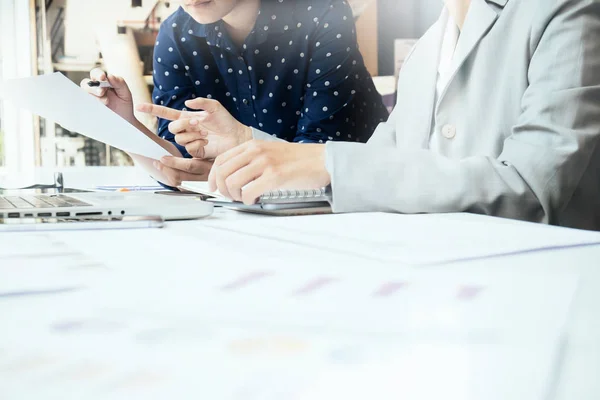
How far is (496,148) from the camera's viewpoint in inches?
37.2

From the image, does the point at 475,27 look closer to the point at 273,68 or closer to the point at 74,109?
the point at 74,109

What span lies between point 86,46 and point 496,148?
2.02 metres

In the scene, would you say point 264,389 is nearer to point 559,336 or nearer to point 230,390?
point 230,390

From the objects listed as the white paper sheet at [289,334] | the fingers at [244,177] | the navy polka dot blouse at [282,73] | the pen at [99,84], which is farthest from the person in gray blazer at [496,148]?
the navy polka dot blouse at [282,73]

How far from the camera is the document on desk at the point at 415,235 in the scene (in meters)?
0.38

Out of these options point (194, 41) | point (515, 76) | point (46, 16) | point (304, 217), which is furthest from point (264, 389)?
point (46, 16)

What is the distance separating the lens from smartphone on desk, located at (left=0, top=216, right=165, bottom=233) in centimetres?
51

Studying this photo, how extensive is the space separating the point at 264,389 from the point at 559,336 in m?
0.12

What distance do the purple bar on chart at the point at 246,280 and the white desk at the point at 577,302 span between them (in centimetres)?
5

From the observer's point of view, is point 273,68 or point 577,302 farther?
point 273,68

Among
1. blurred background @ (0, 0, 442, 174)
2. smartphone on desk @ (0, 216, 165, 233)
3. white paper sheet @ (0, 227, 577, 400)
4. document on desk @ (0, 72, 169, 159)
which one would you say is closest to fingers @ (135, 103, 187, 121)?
document on desk @ (0, 72, 169, 159)

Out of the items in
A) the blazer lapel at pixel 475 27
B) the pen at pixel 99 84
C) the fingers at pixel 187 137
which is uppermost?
the blazer lapel at pixel 475 27

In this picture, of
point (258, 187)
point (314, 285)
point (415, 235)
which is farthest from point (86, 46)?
point (314, 285)

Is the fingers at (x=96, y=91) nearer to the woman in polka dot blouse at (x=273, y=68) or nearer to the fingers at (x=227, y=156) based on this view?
the woman in polka dot blouse at (x=273, y=68)
